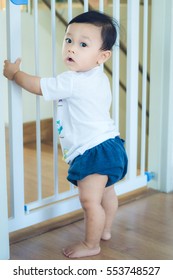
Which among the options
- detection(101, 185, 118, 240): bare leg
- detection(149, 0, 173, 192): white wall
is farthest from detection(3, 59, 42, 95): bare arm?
detection(149, 0, 173, 192): white wall

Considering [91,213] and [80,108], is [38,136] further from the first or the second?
[91,213]

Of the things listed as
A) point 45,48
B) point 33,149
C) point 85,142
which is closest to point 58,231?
point 85,142

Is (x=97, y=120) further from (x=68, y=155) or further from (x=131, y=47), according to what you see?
(x=131, y=47)

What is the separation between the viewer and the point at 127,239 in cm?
174

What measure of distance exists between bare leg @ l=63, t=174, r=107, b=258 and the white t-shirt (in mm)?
104

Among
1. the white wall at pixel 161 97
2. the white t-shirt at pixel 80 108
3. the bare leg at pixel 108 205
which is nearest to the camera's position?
the white t-shirt at pixel 80 108

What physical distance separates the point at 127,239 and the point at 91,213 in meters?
0.24

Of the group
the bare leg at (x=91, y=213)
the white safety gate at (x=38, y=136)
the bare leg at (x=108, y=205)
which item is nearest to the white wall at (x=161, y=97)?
the white safety gate at (x=38, y=136)

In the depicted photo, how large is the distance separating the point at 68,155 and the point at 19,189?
0.71ft

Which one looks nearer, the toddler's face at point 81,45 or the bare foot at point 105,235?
the toddler's face at point 81,45

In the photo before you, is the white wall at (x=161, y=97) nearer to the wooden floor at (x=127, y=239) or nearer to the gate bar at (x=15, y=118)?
the wooden floor at (x=127, y=239)

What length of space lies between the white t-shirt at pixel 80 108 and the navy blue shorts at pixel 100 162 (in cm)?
2

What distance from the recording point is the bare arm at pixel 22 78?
1.53 m

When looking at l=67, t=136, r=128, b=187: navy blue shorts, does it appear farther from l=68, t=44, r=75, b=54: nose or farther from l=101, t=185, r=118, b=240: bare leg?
l=68, t=44, r=75, b=54: nose
